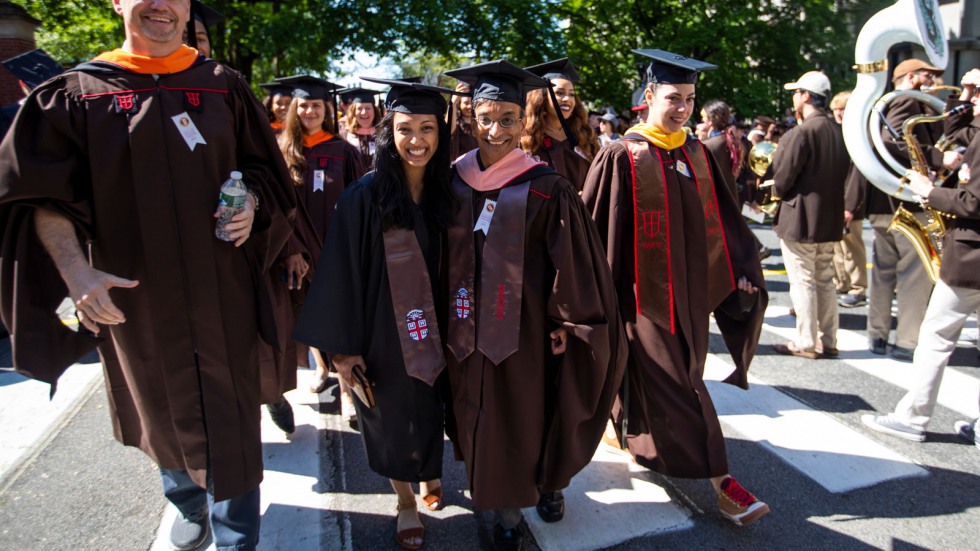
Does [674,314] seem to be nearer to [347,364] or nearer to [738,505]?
[738,505]

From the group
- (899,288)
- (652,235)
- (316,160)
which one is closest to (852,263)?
(899,288)

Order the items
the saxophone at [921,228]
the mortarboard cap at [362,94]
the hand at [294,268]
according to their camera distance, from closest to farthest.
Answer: the hand at [294,268] → the saxophone at [921,228] → the mortarboard cap at [362,94]

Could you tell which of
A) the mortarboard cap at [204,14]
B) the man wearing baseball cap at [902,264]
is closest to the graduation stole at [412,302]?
the mortarboard cap at [204,14]

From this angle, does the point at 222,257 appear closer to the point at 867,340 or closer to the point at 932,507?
the point at 932,507

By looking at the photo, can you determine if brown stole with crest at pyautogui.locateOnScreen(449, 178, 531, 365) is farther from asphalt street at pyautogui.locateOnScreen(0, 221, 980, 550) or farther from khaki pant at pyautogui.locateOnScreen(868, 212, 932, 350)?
khaki pant at pyautogui.locateOnScreen(868, 212, 932, 350)

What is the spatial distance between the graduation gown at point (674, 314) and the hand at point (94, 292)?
212 centimetres

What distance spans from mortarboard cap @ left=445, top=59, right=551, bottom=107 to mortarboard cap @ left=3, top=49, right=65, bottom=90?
3.61 m

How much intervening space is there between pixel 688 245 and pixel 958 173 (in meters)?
1.93

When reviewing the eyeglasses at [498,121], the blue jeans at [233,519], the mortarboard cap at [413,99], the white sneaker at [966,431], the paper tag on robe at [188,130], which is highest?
the mortarboard cap at [413,99]

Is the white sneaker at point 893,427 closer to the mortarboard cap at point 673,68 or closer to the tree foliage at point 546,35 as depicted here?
the mortarboard cap at point 673,68

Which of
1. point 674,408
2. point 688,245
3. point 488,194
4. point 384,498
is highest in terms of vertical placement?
point 488,194

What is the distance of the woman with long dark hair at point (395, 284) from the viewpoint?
107 inches

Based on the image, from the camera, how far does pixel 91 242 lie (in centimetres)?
251

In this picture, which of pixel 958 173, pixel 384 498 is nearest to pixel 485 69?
pixel 384 498
